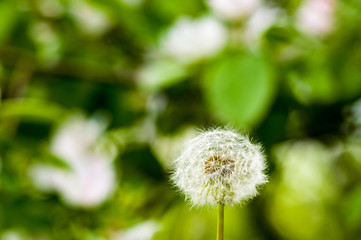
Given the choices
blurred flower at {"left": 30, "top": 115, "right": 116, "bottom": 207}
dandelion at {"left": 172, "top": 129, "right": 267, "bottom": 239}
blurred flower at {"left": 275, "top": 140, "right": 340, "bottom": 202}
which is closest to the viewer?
dandelion at {"left": 172, "top": 129, "right": 267, "bottom": 239}

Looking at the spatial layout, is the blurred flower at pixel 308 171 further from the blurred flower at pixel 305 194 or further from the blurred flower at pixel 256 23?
the blurred flower at pixel 256 23

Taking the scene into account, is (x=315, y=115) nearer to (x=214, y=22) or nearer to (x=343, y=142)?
(x=343, y=142)

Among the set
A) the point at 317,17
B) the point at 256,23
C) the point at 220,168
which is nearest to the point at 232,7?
the point at 256,23

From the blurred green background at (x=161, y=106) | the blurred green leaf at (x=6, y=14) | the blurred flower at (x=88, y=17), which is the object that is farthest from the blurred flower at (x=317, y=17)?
the blurred green leaf at (x=6, y=14)

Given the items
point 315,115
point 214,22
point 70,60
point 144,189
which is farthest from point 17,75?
point 315,115

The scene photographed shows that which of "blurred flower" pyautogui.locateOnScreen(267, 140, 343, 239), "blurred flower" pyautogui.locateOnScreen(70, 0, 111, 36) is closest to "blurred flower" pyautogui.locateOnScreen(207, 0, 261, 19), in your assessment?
"blurred flower" pyautogui.locateOnScreen(70, 0, 111, 36)

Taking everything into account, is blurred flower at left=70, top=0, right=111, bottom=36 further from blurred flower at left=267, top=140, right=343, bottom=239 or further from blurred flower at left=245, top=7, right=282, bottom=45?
blurred flower at left=267, top=140, right=343, bottom=239

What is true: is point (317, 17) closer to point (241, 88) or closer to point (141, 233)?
point (241, 88)
